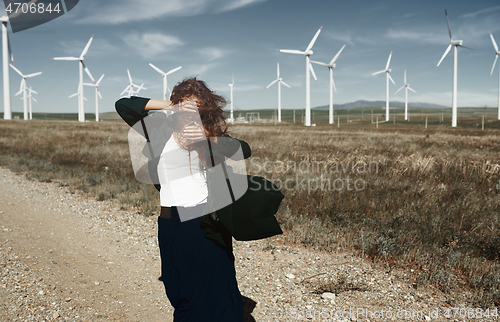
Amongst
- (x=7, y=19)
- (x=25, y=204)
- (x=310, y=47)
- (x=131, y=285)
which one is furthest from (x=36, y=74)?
(x=131, y=285)

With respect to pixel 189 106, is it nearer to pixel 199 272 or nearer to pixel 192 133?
pixel 192 133

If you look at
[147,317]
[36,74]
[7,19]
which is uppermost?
[7,19]

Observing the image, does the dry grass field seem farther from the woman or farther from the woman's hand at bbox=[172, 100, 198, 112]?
the woman's hand at bbox=[172, 100, 198, 112]

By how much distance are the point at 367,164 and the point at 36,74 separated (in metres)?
90.8

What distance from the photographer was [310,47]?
57.6 meters

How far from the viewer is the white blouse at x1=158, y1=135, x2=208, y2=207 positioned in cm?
225

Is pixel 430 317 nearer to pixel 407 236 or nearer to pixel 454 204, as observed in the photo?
pixel 407 236

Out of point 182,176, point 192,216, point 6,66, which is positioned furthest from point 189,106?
point 6,66

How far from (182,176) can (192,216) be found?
31 centimetres

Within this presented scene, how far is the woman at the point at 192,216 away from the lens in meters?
2.21

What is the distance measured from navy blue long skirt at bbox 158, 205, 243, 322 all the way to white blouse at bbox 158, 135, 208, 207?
9 centimetres

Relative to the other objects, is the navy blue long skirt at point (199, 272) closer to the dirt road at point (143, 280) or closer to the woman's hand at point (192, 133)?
the woman's hand at point (192, 133)

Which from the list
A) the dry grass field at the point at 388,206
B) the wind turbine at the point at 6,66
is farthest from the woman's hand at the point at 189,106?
the wind turbine at the point at 6,66

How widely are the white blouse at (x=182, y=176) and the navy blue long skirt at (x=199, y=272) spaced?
9 centimetres
